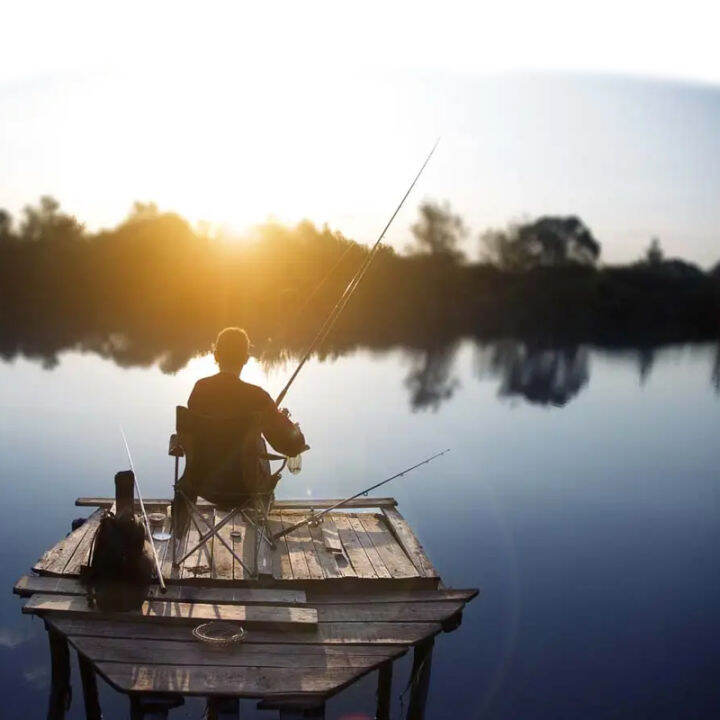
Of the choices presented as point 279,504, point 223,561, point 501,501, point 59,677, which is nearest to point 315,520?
point 279,504

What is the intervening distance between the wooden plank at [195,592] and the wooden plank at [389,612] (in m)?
0.17

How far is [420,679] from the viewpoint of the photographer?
5.18 m

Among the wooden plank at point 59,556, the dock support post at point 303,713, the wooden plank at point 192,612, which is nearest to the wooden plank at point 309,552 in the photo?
the wooden plank at point 192,612

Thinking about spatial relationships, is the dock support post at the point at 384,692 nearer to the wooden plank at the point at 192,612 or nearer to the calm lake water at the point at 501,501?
the calm lake water at the point at 501,501

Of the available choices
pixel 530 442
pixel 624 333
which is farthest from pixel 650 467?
pixel 624 333

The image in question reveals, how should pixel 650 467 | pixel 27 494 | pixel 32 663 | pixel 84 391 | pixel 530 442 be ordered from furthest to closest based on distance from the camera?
pixel 84 391, pixel 530 442, pixel 650 467, pixel 27 494, pixel 32 663

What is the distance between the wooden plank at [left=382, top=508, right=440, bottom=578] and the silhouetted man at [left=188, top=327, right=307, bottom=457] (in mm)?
1044

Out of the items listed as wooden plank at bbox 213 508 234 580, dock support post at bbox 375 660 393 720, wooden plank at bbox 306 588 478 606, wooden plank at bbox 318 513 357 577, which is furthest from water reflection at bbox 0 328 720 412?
wooden plank at bbox 306 588 478 606

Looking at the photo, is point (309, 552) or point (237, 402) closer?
point (237, 402)

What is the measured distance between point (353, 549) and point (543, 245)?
53105 mm

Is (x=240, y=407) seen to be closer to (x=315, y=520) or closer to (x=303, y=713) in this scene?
(x=315, y=520)

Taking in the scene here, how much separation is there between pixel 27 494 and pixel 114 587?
25.8ft

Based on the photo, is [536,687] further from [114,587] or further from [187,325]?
[187,325]

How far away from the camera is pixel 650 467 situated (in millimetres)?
15812
